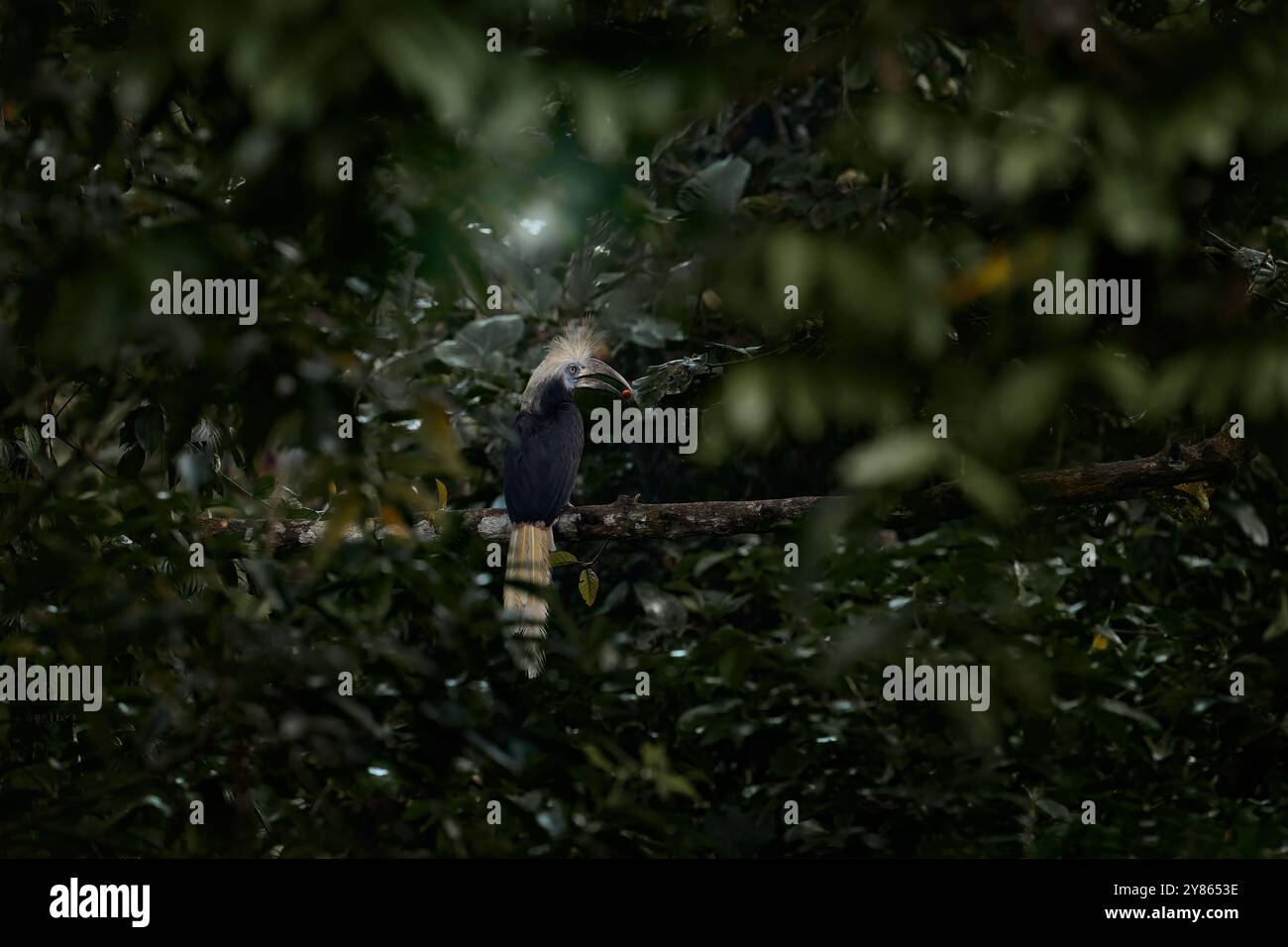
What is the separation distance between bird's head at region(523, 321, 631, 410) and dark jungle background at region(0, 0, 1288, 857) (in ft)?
0.30

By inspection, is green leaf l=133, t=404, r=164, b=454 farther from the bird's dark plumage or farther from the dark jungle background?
the bird's dark plumage

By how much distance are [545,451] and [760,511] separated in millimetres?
664

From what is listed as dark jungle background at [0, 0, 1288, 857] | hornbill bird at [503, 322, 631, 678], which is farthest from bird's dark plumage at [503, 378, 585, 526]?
dark jungle background at [0, 0, 1288, 857]

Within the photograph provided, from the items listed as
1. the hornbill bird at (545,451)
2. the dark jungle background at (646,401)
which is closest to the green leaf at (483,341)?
the dark jungle background at (646,401)

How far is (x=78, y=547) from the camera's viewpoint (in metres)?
1.69

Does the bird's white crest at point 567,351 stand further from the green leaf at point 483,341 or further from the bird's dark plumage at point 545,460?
the green leaf at point 483,341

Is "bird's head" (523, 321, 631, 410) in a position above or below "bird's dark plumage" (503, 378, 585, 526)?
above

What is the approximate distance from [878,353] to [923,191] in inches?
33.7

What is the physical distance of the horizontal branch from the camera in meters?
2.10

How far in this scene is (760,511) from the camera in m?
2.35

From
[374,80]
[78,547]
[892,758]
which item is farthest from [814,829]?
[374,80]

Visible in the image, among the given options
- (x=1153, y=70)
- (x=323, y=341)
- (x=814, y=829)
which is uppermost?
(x=1153, y=70)

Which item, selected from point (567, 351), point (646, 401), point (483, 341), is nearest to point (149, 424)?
point (646, 401)

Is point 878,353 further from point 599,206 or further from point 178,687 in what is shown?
point 178,687
